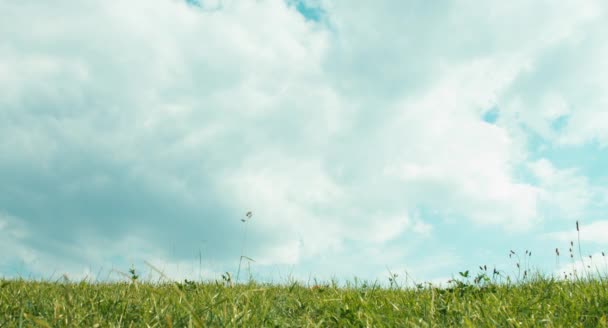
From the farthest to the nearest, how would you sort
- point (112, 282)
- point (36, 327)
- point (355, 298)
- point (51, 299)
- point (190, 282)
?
point (112, 282) → point (190, 282) → point (355, 298) → point (51, 299) → point (36, 327)

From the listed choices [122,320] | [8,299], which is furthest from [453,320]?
[8,299]

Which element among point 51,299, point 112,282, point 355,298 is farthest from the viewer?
point 112,282

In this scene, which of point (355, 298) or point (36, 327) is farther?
point (355, 298)

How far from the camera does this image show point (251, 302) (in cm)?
563

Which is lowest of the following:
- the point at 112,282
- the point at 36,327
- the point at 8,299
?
the point at 36,327

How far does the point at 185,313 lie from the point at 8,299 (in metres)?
2.21

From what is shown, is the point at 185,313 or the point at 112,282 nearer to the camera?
the point at 185,313

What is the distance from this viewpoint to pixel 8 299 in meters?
5.48

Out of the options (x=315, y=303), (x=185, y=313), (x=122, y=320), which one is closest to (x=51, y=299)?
(x=122, y=320)

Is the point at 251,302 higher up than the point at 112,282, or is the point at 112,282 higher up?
the point at 112,282

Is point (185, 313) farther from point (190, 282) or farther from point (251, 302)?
point (190, 282)

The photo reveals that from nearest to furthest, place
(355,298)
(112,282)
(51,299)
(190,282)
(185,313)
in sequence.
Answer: (185,313)
(51,299)
(355,298)
(190,282)
(112,282)

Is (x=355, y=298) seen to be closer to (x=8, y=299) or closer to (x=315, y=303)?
(x=315, y=303)

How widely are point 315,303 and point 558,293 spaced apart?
260 cm
